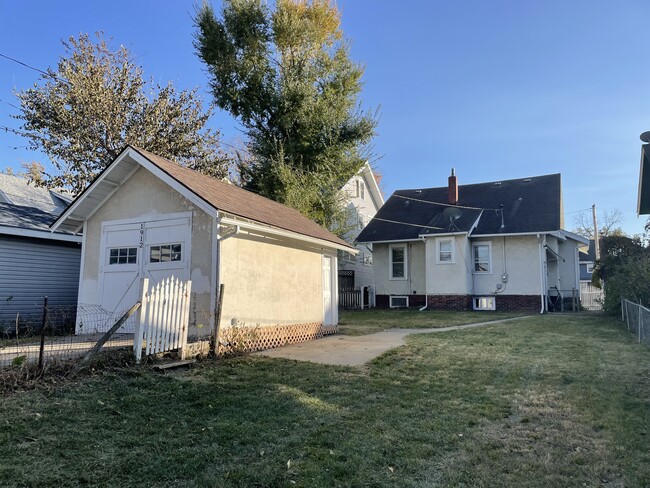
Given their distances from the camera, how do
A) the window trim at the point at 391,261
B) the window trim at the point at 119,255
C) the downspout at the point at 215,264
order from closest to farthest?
the downspout at the point at 215,264 < the window trim at the point at 119,255 < the window trim at the point at 391,261

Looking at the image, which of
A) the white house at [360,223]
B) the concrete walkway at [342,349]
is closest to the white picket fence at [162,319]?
the concrete walkway at [342,349]

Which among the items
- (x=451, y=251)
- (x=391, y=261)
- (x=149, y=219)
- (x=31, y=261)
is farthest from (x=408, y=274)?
(x=31, y=261)

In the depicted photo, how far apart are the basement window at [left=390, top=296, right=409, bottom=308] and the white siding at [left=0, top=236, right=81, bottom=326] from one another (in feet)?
51.2

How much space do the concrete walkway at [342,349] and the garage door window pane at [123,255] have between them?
12.5 feet

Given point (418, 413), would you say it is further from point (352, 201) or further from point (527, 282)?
point (352, 201)

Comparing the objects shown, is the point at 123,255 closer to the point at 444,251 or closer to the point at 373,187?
the point at 444,251

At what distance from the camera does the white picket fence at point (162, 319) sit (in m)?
7.17

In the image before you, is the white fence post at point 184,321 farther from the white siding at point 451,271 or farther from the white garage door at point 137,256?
the white siding at point 451,271

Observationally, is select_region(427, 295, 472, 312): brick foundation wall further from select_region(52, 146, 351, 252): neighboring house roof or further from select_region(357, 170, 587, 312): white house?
select_region(52, 146, 351, 252): neighboring house roof

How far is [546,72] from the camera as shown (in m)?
14.1

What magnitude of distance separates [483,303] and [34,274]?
19.3 m

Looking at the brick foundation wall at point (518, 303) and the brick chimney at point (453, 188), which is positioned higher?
the brick chimney at point (453, 188)

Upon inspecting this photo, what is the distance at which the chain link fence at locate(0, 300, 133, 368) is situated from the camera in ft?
22.3

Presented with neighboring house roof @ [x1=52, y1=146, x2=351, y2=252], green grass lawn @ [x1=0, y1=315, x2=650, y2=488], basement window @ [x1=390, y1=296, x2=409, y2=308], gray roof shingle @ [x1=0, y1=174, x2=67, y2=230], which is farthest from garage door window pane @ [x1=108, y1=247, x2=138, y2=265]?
basement window @ [x1=390, y1=296, x2=409, y2=308]
